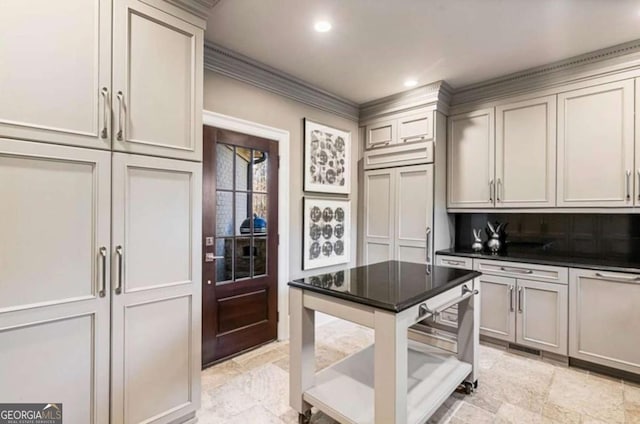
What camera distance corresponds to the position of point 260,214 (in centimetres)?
306

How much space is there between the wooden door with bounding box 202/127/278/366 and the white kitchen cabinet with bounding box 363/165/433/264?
1380 millimetres

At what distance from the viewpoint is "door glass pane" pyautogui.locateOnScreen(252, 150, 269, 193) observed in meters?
3.02

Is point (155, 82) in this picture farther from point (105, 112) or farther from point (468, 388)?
point (468, 388)

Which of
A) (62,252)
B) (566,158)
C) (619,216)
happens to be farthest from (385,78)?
(62,252)

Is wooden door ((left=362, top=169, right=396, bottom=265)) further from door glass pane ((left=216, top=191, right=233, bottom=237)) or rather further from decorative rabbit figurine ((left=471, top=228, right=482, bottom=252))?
door glass pane ((left=216, top=191, right=233, bottom=237))

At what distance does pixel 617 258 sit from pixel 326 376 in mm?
2959

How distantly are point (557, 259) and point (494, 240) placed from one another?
0.58m

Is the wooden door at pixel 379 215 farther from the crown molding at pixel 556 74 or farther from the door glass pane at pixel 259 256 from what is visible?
the door glass pane at pixel 259 256

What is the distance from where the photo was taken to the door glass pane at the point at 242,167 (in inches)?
114

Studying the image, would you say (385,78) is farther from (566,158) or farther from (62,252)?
(62,252)

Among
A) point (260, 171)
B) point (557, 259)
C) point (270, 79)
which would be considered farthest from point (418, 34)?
point (557, 259)

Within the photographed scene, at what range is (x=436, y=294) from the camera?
5.87 feet

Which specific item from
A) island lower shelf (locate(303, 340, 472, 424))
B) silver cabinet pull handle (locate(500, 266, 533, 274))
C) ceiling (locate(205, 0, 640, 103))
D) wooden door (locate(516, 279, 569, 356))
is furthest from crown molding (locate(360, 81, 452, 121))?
island lower shelf (locate(303, 340, 472, 424))

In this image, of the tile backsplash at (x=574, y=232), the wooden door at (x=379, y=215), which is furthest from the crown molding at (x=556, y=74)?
the tile backsplash at (x=574, y=232)
